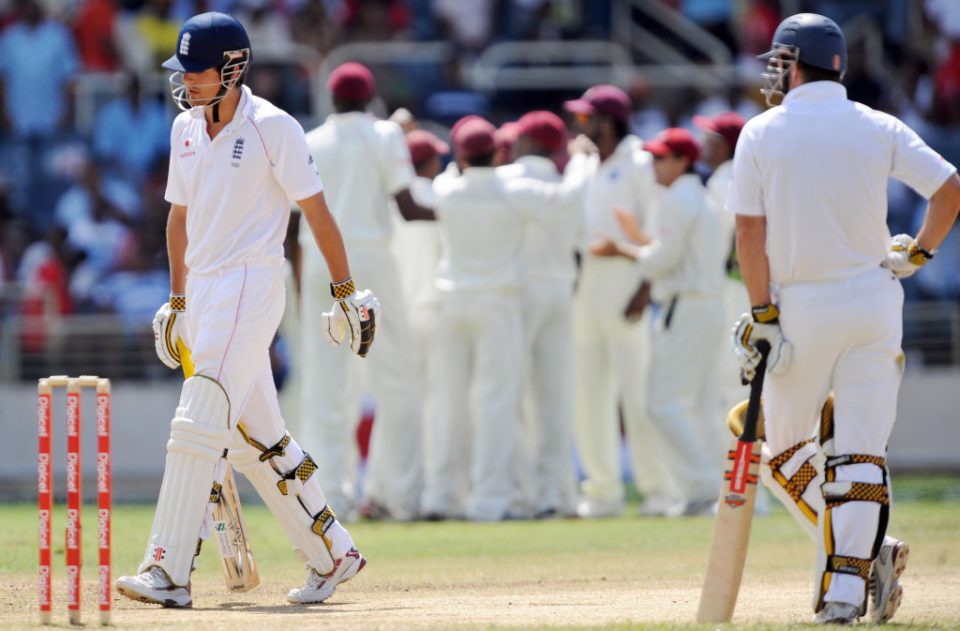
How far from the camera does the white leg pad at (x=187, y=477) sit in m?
7.44

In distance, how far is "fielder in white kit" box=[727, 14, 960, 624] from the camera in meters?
7.05

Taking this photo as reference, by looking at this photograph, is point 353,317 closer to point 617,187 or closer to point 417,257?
point 617,187

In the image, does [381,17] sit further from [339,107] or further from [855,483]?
[855,483]

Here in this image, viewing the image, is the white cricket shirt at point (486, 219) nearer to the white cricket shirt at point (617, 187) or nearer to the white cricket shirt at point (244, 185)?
the white cricket shirt at point (617, 187)

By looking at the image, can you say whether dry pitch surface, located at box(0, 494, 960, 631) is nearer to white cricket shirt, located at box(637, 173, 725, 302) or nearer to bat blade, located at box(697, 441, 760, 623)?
bat blade, located at box(697, 441, 760, 623)

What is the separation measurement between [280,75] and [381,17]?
184cm

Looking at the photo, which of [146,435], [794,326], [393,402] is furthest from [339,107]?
[794,326]

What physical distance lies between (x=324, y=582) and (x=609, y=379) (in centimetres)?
634

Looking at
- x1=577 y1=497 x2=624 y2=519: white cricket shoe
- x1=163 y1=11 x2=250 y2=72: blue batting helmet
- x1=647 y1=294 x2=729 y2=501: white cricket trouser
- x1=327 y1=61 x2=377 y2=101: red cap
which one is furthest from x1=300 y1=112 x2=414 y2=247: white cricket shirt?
x1=163 y1=11 x2=250 y2=72: blue batting helmet

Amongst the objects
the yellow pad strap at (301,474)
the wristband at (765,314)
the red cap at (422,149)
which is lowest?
the yellow pad strap at (301,474)

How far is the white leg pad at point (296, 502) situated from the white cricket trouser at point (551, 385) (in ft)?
18.7

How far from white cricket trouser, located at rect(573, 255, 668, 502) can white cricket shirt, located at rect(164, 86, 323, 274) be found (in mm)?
6118

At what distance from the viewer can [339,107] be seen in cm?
1277

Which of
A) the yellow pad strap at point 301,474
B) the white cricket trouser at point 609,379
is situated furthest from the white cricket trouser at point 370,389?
the yellow pad strap at point 301,474
